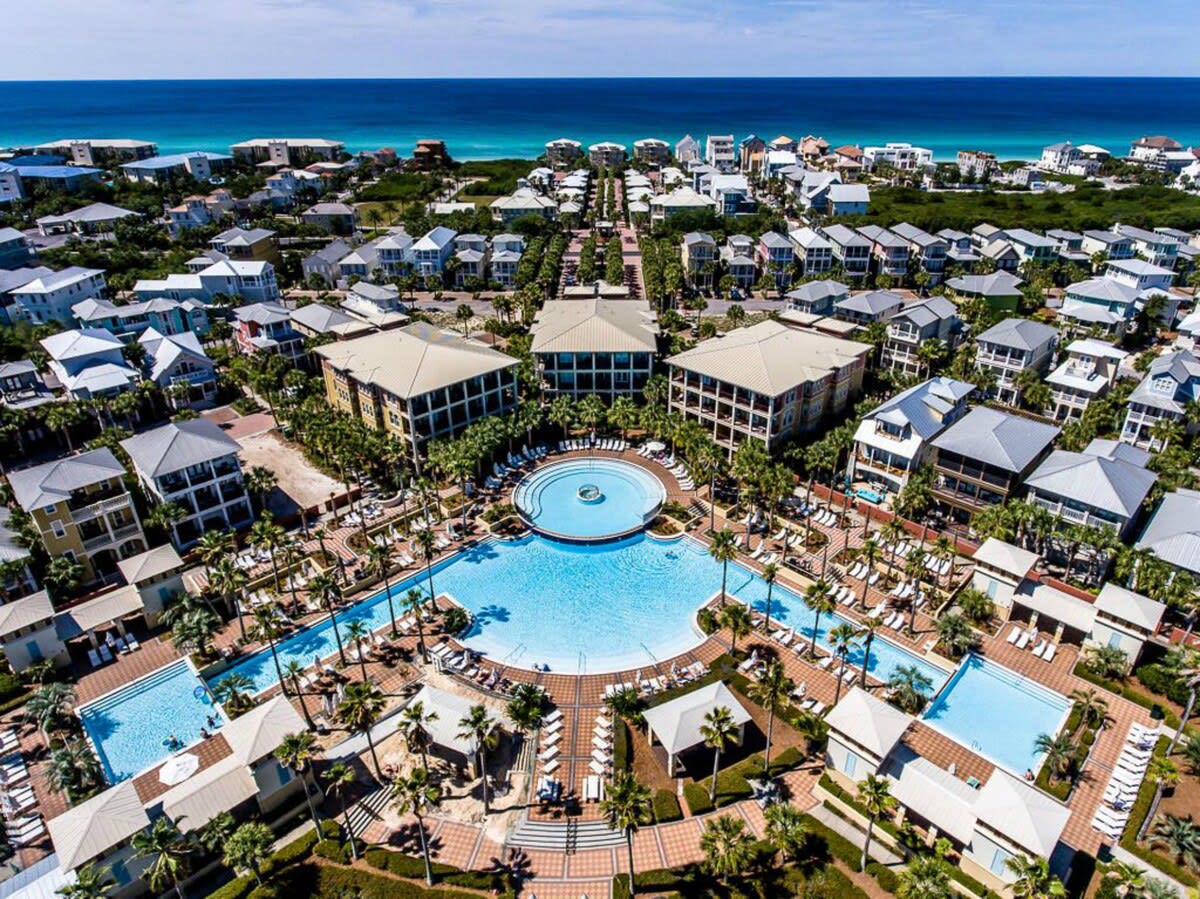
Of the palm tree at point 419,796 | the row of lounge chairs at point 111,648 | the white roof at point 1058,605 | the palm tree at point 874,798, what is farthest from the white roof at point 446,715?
the white roof at point 1058,605

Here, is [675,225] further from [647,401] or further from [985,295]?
[647,401]

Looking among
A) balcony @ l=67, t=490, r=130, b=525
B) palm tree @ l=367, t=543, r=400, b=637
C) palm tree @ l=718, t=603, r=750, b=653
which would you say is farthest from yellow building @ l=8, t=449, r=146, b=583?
palm tree @ l=718, t=603, r=750, b=653

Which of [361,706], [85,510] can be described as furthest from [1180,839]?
[85,510]

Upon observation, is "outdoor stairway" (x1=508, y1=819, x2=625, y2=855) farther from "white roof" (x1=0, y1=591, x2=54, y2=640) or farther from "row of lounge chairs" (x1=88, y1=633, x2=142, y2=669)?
"white roof" (x1=0, y1=591, x2=54, y2=640)

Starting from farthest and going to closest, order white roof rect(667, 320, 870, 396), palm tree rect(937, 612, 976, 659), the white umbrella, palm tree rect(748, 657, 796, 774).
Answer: white roof rect(667, 320, 870, 396), palm tree rect(937, 612, 976, 659), the white umbrella, palm tree rect(748, 657, 796, 774)

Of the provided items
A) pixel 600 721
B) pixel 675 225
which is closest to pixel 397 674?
pixel 600 721

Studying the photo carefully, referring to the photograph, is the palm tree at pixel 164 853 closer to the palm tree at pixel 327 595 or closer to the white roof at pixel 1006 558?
the palm tree at pixel 327 595
